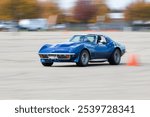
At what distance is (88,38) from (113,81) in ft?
18.9

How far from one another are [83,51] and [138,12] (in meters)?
102

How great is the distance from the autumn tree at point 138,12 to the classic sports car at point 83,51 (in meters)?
96.6

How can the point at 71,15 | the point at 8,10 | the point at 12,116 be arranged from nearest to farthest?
the point at 12,116 → the point at 8,10 → the point at 71,15

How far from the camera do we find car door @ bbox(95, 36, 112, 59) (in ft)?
65.7

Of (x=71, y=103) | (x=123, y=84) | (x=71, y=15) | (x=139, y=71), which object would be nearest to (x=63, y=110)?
(x=71, y=103)

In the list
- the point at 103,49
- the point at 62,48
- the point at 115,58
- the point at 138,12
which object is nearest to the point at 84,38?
the point at 103,49

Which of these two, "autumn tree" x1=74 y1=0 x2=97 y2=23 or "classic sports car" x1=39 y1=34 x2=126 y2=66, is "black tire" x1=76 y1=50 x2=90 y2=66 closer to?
"classic sports car" x1=39 y1=34 x2=126 y2=66

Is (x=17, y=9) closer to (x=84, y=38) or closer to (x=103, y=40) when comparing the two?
(x=103, y=40)

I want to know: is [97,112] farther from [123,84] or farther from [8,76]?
[8,76]

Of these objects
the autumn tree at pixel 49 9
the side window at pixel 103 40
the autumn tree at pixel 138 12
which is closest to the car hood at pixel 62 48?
the side window at pixel 103 40

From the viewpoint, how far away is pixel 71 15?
135 metres

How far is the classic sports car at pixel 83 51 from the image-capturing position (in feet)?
62.1

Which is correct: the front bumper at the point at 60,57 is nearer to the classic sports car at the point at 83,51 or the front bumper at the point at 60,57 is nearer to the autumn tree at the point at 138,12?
the classic sports car at the point at 83,51

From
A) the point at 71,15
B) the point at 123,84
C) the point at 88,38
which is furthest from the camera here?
the point at 71,15
